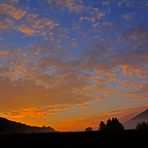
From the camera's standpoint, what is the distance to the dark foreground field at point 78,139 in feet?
35.8

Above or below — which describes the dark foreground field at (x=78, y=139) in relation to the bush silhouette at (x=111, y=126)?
below

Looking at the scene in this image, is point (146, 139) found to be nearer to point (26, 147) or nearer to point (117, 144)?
point (117, 144)

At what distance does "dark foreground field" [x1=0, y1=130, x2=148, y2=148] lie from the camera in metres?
10.9

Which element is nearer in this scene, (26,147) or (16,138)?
(26,147)

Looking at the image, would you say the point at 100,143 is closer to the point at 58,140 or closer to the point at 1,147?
the point at 58,140

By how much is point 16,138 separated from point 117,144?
3957 mm

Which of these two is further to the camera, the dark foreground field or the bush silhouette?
the bush silhouette

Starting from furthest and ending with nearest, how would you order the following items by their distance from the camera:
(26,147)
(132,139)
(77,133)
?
(77,133)
(132,139)
(26,147)

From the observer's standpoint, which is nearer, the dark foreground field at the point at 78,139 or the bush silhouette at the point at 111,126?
the dark foreground field at the point at 78,139

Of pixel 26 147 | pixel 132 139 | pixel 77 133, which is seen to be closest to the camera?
pixel 26 147

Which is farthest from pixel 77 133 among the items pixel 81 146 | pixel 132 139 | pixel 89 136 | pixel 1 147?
pixel 1 147

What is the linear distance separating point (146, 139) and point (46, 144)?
150 inches

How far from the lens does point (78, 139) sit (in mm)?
11414

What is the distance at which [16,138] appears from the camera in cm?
1163
